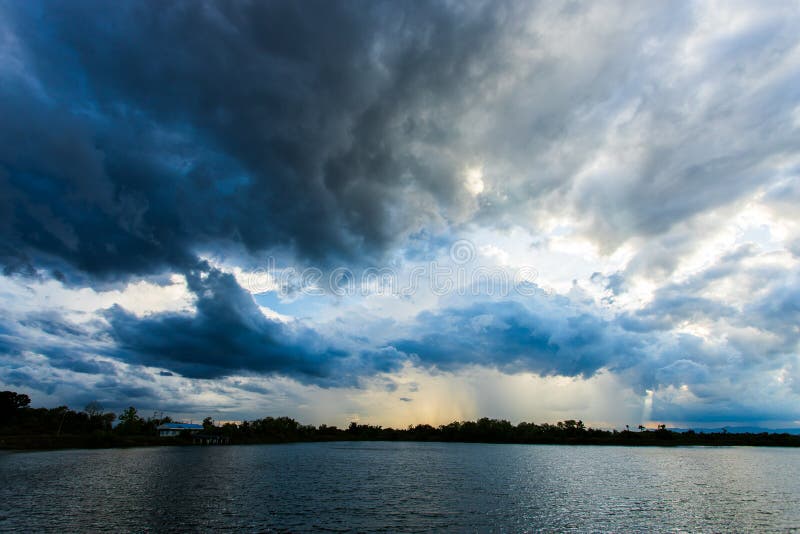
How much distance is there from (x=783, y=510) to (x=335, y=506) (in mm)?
62804

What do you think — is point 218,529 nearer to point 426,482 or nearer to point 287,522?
point 287,522

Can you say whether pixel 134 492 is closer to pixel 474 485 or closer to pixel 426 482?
pixel 426 482

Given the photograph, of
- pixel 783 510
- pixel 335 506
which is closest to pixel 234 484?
pixel 335 506

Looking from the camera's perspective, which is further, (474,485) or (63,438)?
(63,438)

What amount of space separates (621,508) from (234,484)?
62531 mm

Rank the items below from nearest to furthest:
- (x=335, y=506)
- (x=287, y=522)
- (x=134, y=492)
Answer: (x=287, y=522), (x=335, y=506), (x=134, y=492)

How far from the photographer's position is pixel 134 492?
212 feet

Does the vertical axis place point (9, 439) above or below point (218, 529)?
above

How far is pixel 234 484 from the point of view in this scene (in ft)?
247

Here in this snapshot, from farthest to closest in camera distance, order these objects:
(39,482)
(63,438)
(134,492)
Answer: (63,438)
(39,482)
(134,492)

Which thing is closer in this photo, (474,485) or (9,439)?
(474,485)

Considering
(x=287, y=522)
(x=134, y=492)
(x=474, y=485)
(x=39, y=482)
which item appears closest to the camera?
(x=287, y=522)

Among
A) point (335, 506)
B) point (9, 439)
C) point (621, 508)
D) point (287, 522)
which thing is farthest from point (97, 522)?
point (9, 439)

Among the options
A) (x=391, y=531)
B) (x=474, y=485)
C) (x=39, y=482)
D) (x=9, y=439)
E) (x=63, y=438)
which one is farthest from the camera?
(x=63, y=438)
